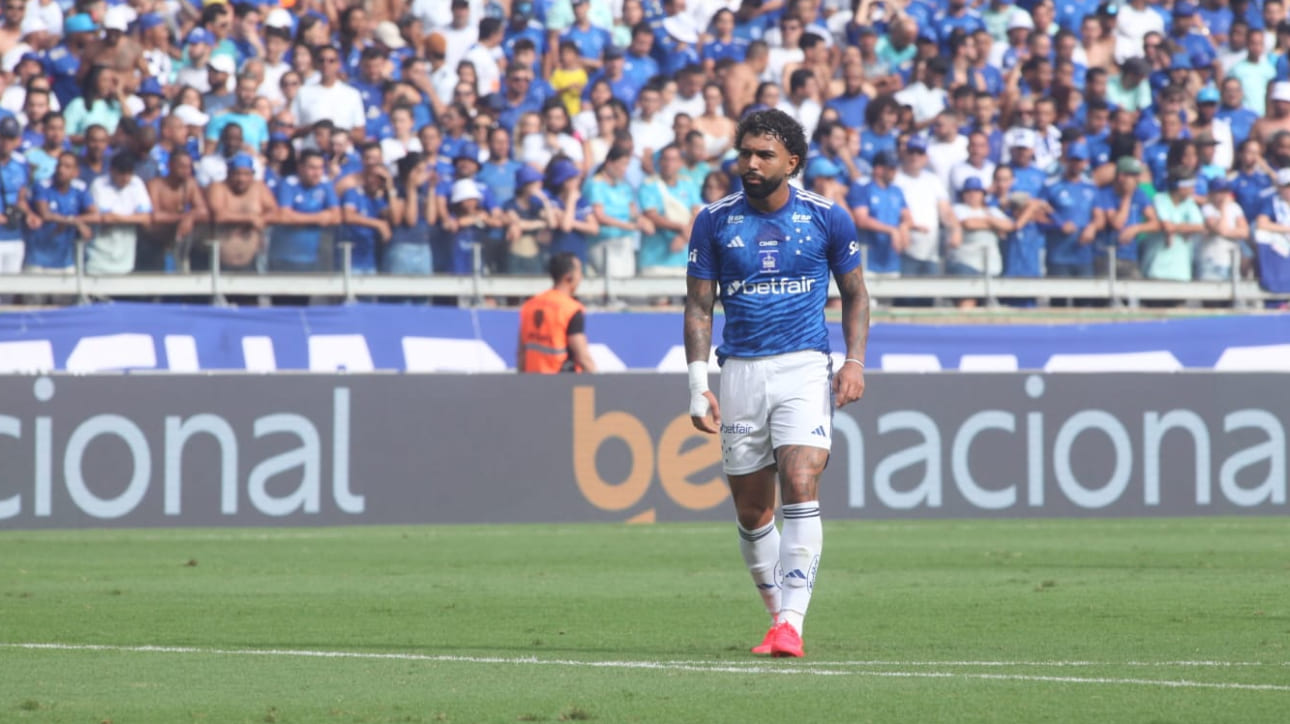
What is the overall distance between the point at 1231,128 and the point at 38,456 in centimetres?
1411

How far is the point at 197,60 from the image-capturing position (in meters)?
20.6

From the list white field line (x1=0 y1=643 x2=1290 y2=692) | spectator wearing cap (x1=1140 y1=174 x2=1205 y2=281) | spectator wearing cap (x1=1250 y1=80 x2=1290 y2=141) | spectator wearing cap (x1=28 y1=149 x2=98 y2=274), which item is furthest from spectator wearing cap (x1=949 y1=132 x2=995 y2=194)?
white field line (x1=0 y1=643 x2=1290 y2=692)

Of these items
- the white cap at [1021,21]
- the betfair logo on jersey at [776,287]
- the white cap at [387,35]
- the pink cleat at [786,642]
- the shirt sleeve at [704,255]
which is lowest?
the pink cleat at [786,642]

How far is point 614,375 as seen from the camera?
17.5 meters

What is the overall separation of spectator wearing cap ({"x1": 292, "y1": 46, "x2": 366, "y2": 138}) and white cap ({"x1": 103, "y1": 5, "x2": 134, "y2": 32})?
78.5 inches

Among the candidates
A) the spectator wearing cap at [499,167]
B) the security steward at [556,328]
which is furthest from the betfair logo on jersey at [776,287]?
the spectator wearing cap at [499,167]

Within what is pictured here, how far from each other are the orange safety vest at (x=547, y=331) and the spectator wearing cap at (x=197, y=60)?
17.0 ft

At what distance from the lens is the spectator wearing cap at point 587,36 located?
22.5 metres

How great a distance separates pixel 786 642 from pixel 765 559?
0.63 m

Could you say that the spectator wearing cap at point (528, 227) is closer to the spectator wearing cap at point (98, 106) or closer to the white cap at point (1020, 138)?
the spectator wearing cap at point (98, 106)

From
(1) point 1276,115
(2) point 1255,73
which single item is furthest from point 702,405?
(2) point 1255,73

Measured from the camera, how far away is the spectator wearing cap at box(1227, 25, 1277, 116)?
964 inches

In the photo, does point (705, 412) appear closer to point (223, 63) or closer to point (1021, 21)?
point (223, 63)

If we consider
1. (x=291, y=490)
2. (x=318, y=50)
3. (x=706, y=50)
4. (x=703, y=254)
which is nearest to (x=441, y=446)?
(x=291, y=490)
